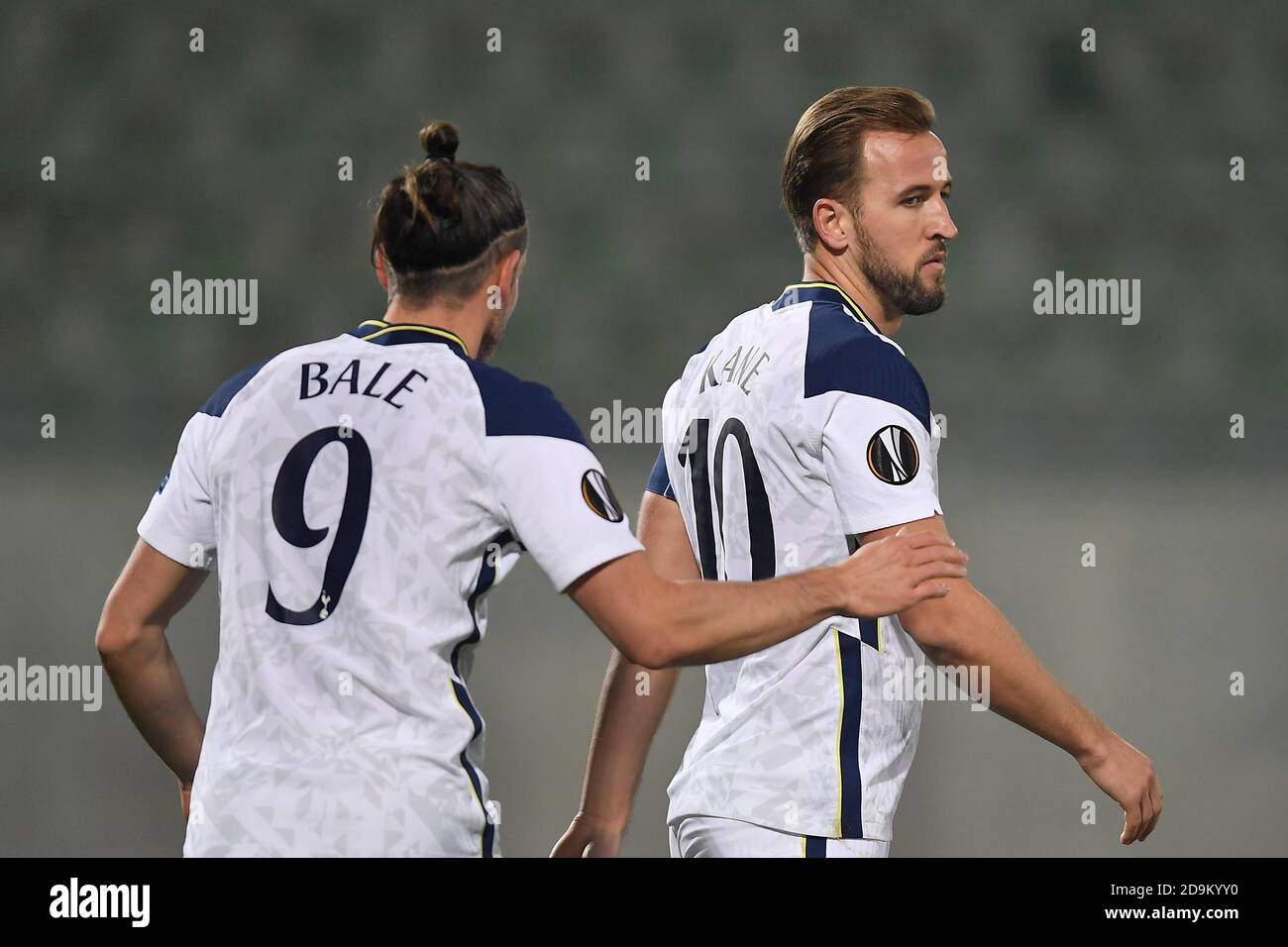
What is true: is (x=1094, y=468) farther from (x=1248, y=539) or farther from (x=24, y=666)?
(x=24, y=666)

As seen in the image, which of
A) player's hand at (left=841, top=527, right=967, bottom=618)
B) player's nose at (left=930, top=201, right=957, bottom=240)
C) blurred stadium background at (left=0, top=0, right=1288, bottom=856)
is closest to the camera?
player's hand at (left=841, top=527, right=967, bottom=618)

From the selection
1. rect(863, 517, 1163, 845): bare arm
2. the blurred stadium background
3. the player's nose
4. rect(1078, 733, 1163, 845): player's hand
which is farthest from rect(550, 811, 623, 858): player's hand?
the blurred stadium background

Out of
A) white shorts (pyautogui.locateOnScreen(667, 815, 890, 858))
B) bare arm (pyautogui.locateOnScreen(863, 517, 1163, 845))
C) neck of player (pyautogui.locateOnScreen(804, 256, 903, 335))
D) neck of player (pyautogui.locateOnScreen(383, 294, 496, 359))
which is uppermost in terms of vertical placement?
neck of player (pyautogui.locateOnScreen(804, 256, 903, 335))

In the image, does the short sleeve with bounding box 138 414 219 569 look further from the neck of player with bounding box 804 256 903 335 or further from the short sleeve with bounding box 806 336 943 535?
the neck of player with bounding box 804 256 903 335

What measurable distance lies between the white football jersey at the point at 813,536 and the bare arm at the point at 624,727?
15 centimetres

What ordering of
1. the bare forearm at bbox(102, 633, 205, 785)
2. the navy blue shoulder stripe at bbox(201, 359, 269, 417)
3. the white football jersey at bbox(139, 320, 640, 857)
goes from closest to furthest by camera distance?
the white football jersey at bbox(139, 320, 640, 857)
the navy blue shoulder stripe at bbox(201, 359, 269, 417)
the bare forearm at bbox(102, 633, 205, 785)

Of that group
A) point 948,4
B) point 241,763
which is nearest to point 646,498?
point 241,763

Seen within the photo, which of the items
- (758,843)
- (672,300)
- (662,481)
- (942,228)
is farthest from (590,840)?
(672,300)

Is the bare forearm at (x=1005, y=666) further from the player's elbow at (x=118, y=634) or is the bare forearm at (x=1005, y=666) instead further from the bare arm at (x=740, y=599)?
the player's elbow at (x=118, y=634)

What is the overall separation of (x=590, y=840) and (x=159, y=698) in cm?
64

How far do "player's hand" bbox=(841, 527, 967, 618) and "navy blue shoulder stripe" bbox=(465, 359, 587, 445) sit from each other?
35cm

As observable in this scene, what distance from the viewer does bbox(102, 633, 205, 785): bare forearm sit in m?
1.74

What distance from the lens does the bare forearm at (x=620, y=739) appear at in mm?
2037

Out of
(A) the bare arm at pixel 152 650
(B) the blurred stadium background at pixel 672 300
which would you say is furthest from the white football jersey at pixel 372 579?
(B) the blurred stadium background at pixel 672 300
